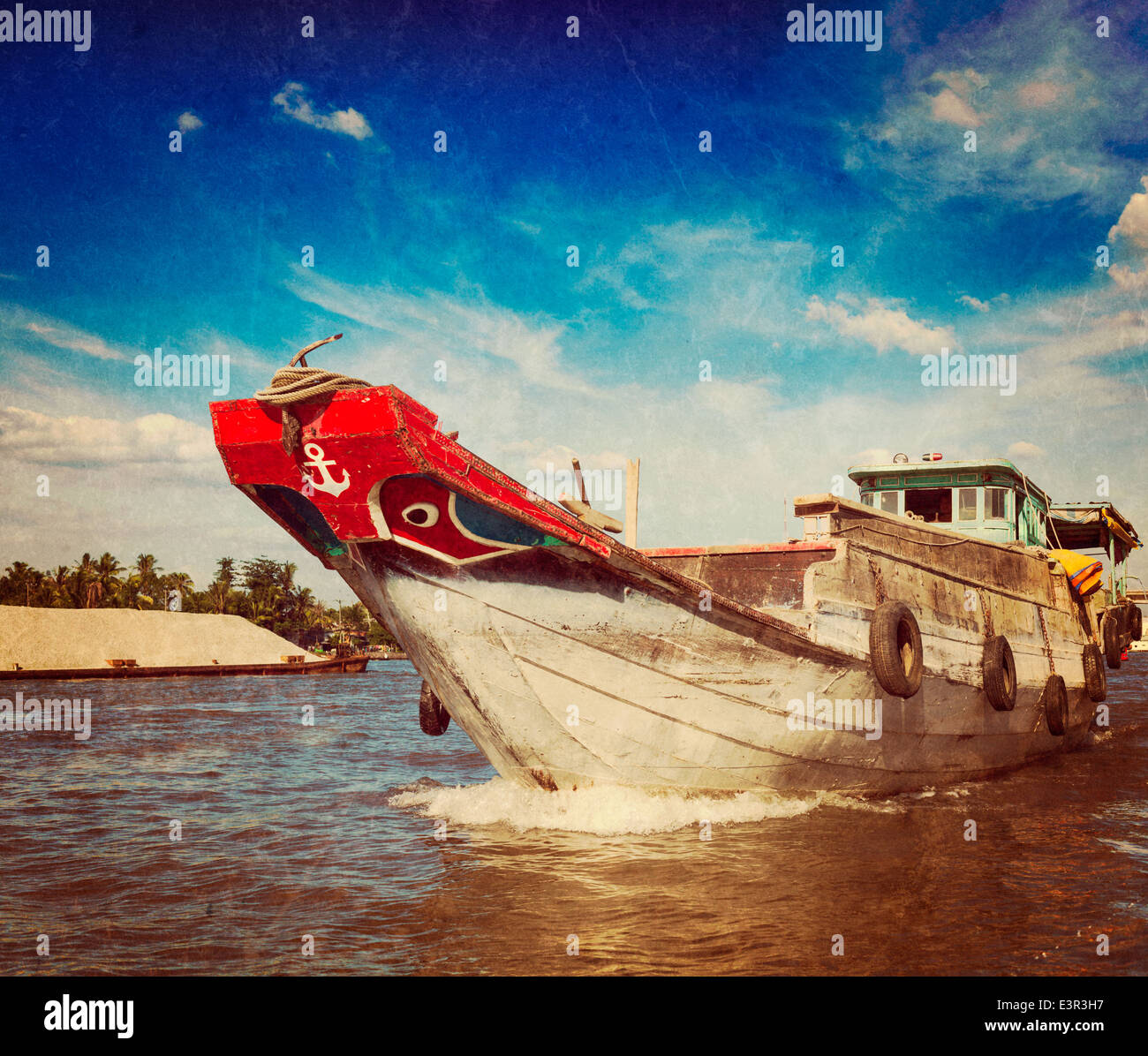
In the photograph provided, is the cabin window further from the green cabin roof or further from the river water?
the river water

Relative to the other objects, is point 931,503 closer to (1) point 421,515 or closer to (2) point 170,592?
(1) point 421,515

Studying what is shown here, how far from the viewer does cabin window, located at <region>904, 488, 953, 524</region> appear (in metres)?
13.2

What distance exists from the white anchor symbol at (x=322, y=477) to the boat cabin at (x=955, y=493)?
8384 mm

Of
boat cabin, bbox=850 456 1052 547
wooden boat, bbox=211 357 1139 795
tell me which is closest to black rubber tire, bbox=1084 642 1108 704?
boat cabin, bbox=850 456 1052 547

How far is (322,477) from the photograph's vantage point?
6668 millimetres

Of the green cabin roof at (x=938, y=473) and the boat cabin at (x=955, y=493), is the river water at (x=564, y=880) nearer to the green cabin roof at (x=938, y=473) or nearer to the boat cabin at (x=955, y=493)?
the boat cabin at (x=955, y=493)

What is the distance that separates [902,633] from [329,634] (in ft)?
327

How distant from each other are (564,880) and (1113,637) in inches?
603

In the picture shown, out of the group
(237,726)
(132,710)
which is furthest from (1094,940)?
(132,710)

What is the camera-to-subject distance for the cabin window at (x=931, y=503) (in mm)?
13227

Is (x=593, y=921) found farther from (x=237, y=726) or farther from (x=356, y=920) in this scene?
(x=237, y=726)

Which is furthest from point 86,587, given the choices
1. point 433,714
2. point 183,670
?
point 433,714

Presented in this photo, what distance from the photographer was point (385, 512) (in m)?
Result: 6.99

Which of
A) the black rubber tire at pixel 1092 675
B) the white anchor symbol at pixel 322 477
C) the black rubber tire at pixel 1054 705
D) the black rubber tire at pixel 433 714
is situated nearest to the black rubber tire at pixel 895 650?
the black rubber tire at pixel 433 714
